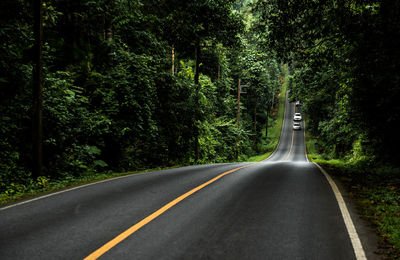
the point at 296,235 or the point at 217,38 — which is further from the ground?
the point at 217,38

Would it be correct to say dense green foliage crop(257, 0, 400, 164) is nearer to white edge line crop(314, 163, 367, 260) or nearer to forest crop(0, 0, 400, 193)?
forest crop(0, 0, 400, 193)

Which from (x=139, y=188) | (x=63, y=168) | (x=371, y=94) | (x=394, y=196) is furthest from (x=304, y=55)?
(x=63, y=168)

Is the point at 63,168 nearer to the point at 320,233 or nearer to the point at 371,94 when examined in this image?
the point at 320,233

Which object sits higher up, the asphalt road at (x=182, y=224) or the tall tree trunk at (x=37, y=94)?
the tall tree trunk at (x=37, y=94)

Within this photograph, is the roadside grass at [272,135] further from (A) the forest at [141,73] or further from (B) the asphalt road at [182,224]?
(B) the asphalt road at [182,224]

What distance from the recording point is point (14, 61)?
31.9 feet

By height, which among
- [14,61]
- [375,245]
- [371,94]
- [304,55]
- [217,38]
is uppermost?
[217,38]

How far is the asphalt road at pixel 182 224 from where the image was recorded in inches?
143

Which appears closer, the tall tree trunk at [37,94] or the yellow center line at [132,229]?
the yellow center line at [132,229]

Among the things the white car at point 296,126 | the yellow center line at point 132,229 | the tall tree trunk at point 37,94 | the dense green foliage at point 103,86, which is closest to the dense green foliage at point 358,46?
the dense green foliage at point 103,86

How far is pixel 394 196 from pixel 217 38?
15415 millimetres

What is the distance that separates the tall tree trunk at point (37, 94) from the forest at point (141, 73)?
0.06 metres

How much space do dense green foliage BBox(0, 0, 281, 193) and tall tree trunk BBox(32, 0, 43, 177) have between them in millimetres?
503

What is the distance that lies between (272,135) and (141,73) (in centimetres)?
5353
